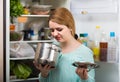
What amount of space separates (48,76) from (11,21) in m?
0.87

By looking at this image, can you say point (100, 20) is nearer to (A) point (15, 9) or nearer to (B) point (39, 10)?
(B) point (39, 10)

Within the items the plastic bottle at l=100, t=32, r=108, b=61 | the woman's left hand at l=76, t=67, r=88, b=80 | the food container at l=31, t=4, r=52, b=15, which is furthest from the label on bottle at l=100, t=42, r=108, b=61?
the food container at l=31, t=4, r=52, b=15

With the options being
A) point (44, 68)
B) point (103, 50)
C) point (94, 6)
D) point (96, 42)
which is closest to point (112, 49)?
point (103, 50)

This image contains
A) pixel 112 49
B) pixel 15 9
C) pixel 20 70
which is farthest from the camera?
pixel 20 70

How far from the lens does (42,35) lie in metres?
2.35

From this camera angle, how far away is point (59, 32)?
4.91ft

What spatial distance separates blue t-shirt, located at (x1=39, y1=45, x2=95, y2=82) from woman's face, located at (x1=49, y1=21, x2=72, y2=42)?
102 millimetres

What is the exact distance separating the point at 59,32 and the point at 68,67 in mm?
223

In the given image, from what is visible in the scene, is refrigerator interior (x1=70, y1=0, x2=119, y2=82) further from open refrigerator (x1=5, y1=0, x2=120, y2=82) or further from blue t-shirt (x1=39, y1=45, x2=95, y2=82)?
blue t-shirt (x1=39, y1=45, x2=95, y2=82)

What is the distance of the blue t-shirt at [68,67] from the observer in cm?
149

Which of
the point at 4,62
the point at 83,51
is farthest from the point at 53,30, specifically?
the point at 4,62

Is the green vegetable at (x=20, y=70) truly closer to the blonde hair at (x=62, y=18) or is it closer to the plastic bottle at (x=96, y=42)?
the plastic bottle at (x=96, y=42)

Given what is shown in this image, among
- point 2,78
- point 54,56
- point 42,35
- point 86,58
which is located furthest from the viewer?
point 42,35

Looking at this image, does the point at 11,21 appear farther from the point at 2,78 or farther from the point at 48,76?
the point at 48,76
